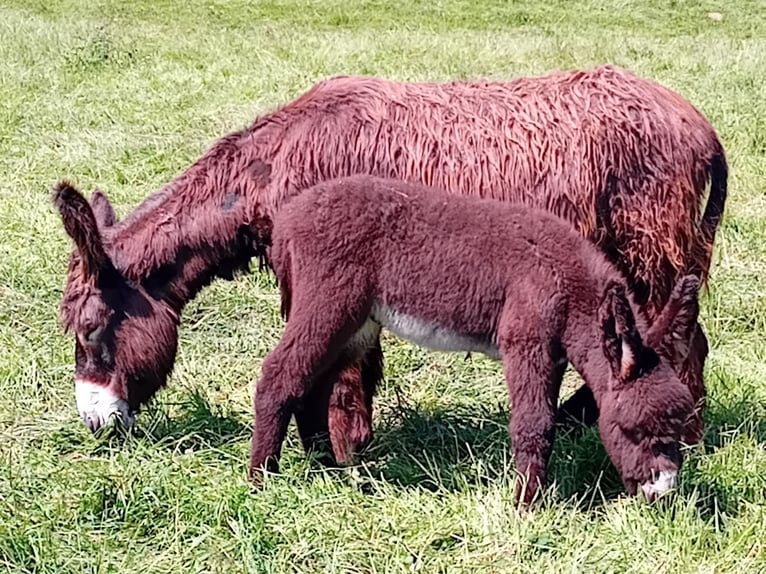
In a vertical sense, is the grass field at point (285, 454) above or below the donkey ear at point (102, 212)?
below

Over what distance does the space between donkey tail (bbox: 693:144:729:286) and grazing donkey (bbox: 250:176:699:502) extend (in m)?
0.87

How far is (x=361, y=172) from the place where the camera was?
4.23m

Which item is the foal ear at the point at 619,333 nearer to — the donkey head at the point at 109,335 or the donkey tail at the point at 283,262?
the donkey tail at the point at 283,262

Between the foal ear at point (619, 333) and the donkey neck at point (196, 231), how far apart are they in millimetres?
1474

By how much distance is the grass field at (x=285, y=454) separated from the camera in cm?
343

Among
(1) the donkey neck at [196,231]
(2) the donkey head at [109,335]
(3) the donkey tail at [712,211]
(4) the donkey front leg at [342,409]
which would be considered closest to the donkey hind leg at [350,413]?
(4) the donkey front leg at [342,409]

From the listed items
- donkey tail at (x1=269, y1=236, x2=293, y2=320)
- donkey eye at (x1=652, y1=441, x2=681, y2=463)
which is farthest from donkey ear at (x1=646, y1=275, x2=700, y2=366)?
donkey tail at (x1=269, y1=236, x2=293, y2=320)

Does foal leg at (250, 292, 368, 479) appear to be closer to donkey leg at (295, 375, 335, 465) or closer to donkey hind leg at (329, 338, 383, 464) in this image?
donkey leg at (295, 375, 335, 465)

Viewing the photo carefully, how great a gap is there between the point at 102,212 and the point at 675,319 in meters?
2.52

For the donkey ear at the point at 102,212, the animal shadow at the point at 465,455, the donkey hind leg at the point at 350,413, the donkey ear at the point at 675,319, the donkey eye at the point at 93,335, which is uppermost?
the donkey ear at the point at 102,212

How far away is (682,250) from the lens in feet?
14.1

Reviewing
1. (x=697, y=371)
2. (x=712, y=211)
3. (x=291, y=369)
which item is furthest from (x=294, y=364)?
(x=712, y=211)

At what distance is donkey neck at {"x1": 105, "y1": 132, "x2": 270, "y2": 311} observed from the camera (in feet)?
13.8

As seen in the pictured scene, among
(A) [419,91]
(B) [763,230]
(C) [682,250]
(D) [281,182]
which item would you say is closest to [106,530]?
(D) [281,182]
